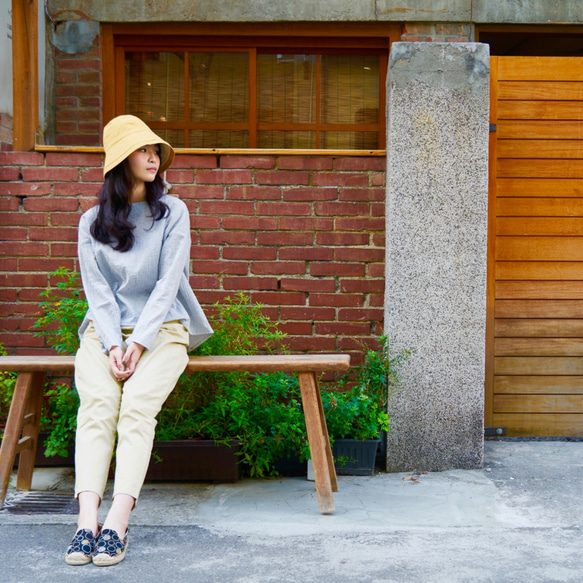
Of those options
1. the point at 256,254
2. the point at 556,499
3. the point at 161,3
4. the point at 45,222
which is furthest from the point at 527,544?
the point at 161,3

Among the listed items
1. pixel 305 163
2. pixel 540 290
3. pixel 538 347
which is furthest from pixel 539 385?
pixel 305 163

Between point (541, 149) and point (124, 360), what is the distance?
114 inches

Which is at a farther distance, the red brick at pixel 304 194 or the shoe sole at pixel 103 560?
the red brick at pixel 304 194

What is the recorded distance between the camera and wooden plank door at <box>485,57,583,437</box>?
184 inches

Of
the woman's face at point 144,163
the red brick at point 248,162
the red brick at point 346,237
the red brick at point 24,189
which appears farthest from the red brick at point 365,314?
the red brick at point 24,189

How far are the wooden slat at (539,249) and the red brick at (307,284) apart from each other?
108 cm

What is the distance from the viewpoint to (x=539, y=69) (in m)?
4.66

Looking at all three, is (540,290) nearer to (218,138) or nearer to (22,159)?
(218,138)

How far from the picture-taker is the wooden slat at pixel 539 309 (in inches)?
186

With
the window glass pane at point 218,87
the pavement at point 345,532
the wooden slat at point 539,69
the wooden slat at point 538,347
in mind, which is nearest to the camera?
the pavement at point 345,532

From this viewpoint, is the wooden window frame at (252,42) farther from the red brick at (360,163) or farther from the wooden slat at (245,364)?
the wooden slat at (245,364)

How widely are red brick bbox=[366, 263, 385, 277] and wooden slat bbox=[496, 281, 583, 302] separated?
0.78 metres

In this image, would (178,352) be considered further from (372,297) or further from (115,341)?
(372,297)

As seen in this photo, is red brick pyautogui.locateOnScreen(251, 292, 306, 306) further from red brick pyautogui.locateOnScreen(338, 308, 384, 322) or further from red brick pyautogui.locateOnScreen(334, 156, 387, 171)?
red brick pyautogui.locateOnScreen(334, 156, 387, 171)
